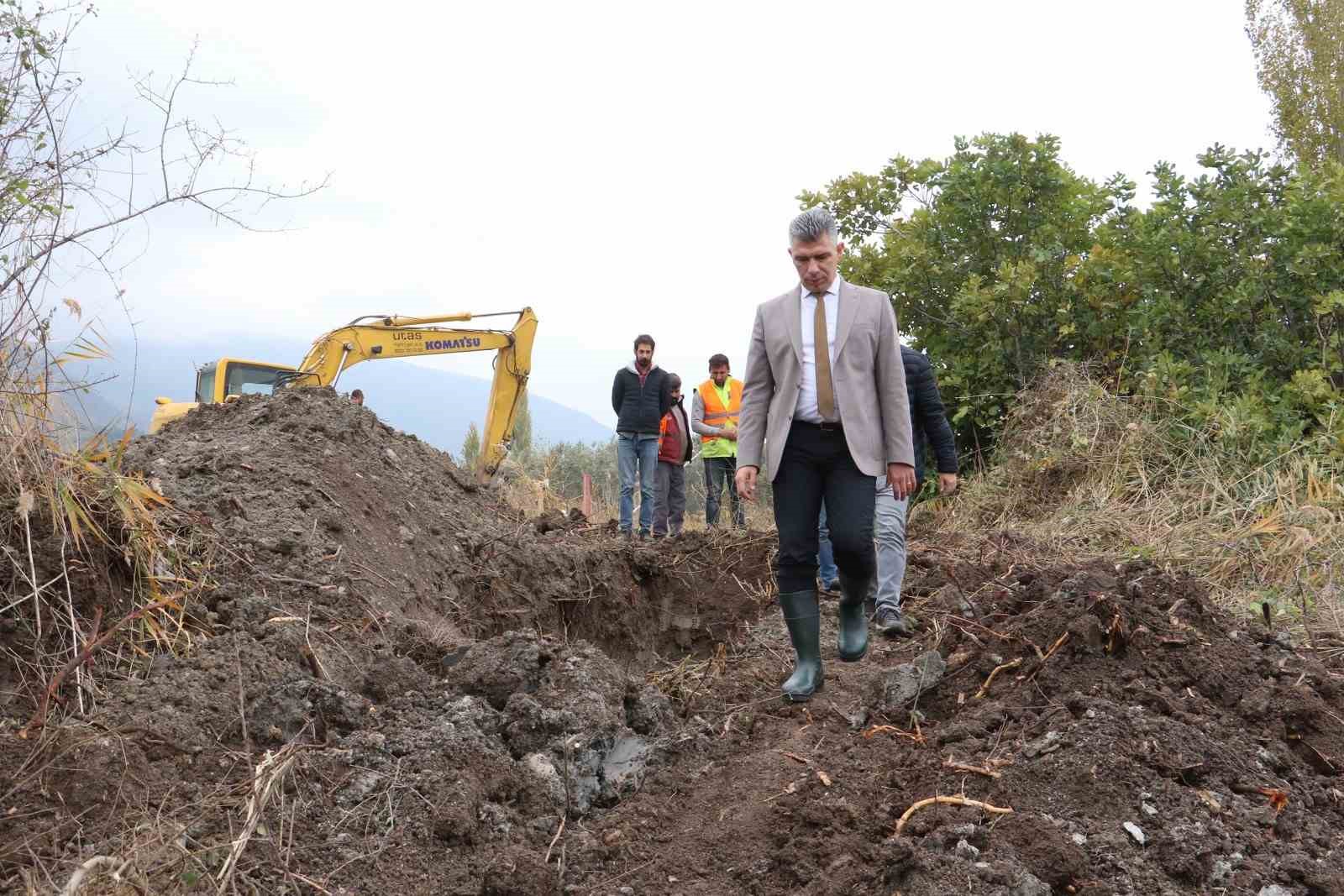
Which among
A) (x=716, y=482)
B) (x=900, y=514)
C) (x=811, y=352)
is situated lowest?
(x=900, y=514)

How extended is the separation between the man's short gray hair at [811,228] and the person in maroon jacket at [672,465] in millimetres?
6832

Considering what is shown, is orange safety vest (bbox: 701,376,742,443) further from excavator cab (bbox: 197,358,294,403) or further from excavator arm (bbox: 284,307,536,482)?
excavator cab (bbox: 197,358,294,403)

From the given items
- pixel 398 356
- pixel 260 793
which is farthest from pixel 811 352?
pixel 398 356

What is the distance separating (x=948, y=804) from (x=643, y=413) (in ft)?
25.6

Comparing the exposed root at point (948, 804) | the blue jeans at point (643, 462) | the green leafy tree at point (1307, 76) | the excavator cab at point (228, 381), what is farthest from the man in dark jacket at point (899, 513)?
the green leafy tree at point (1307, 76)

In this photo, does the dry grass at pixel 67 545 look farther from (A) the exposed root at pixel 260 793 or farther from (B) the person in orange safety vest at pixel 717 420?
(B) the person in orange safety vest at pixel 717 420

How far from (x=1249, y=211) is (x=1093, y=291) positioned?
1.56m

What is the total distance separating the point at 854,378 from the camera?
440 cm

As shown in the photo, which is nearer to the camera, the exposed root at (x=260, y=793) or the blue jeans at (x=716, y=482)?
the exposed root at (x=260, y=793)

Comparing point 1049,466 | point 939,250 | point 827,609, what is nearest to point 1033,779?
point 827,609

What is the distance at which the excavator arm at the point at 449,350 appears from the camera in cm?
1280

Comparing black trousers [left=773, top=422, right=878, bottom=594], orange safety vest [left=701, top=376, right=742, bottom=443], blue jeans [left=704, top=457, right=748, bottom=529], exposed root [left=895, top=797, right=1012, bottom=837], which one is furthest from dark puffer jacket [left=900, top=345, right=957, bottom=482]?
blue jeans [left=704, top=457, right=748, bottom=529]

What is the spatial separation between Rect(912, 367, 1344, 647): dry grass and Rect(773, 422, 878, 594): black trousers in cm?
268

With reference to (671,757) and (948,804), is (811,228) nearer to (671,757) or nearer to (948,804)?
(671,757)
